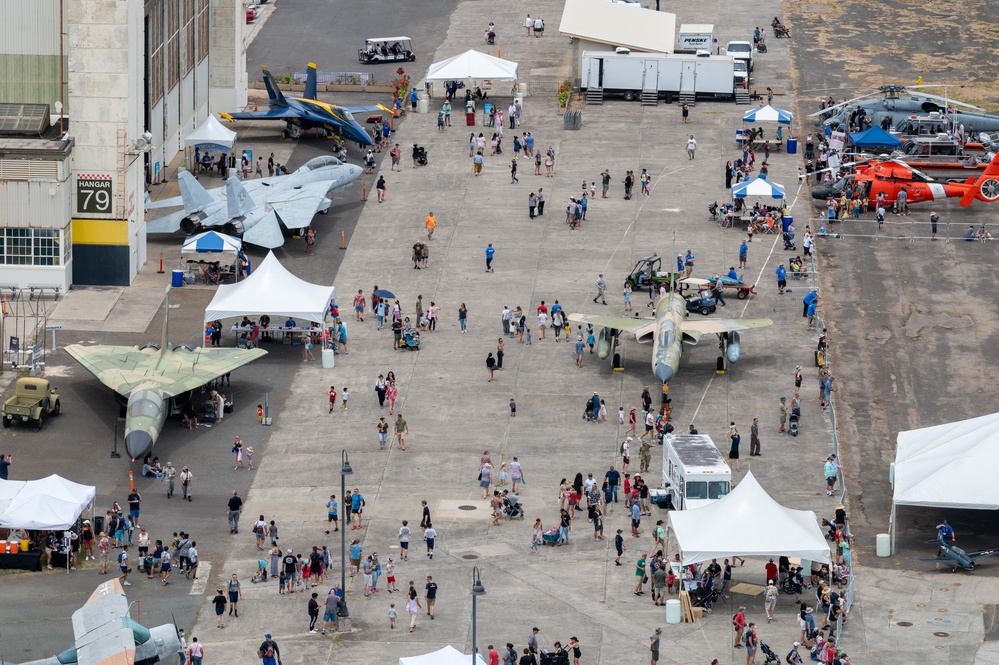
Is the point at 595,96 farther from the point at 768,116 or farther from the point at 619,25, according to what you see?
the point at 768,116

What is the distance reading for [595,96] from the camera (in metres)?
111

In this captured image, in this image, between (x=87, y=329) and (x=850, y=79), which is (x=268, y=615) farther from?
(x=850, y=79)

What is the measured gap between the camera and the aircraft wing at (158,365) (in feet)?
223

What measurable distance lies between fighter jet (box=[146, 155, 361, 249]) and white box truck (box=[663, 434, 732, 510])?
27.3 m

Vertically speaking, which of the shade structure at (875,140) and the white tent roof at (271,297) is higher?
the shade structure at (875,140)

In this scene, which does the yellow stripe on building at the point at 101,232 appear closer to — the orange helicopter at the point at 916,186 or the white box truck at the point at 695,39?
the orange helicopter at the point at 916,186

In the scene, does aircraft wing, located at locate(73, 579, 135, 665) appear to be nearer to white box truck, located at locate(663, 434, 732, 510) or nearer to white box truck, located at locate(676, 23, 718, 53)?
white box truck, located at locate(663, 434, 732, 510)

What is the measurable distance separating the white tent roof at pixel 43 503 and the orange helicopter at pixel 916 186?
46944 mm

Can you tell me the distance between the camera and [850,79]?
11650cm

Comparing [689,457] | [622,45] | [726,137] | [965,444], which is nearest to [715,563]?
[689,457]

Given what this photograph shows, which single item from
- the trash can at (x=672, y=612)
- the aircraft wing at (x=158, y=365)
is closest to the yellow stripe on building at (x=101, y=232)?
the aircraft wing at (x=158, y=365)

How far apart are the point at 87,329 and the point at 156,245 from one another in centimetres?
1108

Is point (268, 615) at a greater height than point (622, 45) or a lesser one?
lesser

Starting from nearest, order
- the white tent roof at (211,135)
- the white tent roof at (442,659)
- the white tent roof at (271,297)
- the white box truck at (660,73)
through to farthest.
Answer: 1. the white tent roof at (442,659)
2. the white tent roof at (271,297)
3. the white tent roof at (211,135)
4. the white box truck at (660,73)
